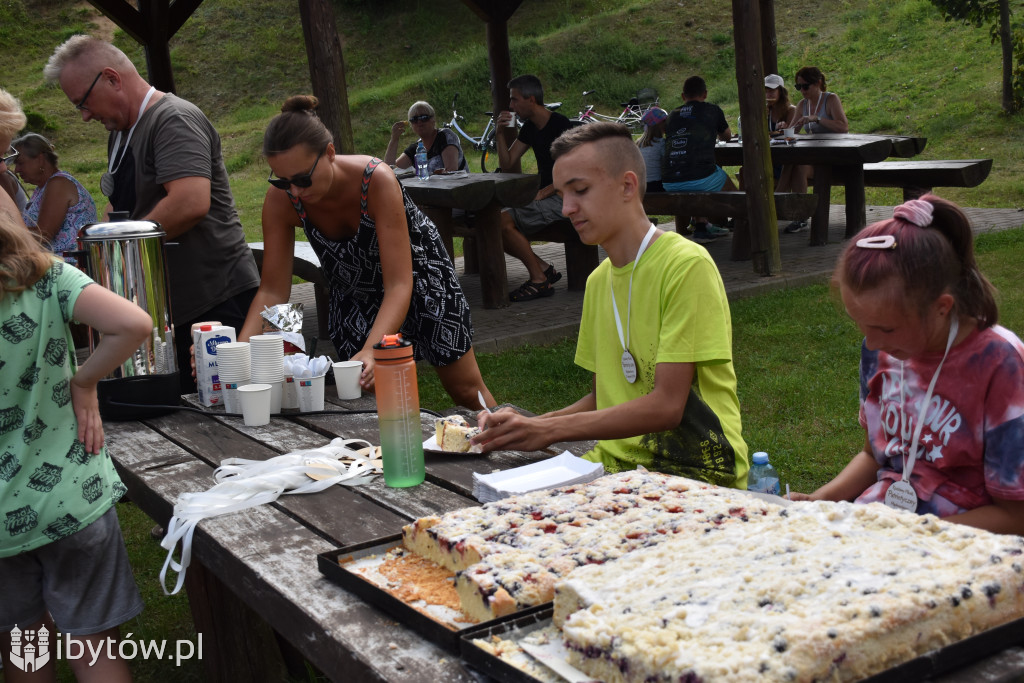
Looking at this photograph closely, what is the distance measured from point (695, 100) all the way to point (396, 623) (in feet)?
28.5

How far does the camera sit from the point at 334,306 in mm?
3896

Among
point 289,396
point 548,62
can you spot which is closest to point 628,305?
point 289,396

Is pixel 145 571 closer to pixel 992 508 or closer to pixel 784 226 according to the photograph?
pixel 992 508

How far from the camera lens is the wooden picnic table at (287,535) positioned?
153 centimetres

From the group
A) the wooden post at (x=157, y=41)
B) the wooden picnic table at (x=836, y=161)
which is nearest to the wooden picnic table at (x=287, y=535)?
the wooden post at (x=157, y=41)

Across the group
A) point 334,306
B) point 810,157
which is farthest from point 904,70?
point 334,306

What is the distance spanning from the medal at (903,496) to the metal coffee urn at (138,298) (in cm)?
232

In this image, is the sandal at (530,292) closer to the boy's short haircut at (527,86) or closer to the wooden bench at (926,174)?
the boy's short haircut at (527,86)

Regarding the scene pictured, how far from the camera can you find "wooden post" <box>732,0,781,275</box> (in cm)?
782

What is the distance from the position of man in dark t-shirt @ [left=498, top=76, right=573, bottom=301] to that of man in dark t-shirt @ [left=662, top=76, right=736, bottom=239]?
121 cm

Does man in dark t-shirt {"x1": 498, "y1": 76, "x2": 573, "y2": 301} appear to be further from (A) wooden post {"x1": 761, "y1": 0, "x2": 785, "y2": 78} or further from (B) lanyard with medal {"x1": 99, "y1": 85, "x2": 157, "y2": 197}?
(A) wooden post {"x1": 761, "y1": 0, "x2": 785, "y2": 78}

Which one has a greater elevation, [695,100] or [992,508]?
[695,100]

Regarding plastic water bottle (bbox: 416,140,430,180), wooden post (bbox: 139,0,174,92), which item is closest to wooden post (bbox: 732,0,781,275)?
plastic water bottle (bbox: 416,140,430,180)

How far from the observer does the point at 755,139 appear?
7.96 m
